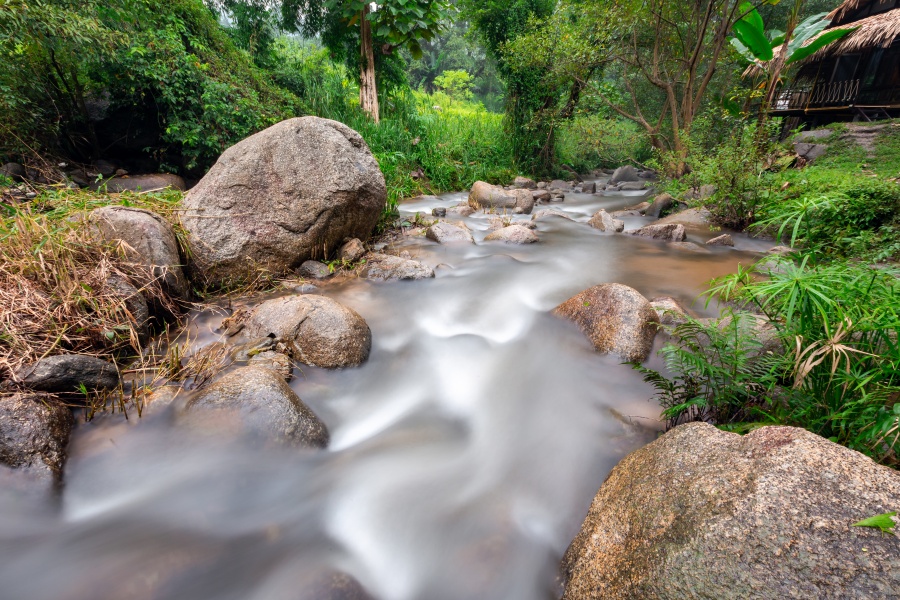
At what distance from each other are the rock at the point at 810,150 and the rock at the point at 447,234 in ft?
31.1

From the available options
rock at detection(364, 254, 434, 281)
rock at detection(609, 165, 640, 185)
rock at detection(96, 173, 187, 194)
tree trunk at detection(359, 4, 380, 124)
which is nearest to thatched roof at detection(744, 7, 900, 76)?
rock at detection(609, 165, 640, 185)

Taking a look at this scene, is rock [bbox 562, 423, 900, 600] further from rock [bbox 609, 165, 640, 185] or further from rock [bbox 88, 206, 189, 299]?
rock [bbox 609, 165, 640, 185]

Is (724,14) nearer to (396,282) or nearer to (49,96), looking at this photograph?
(396,282)

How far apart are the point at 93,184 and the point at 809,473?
9480mm

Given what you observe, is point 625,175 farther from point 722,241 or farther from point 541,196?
point 722,241

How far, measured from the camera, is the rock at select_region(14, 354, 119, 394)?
7.94 feet

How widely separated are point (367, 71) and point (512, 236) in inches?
251

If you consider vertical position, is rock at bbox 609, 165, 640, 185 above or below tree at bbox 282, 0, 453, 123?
below

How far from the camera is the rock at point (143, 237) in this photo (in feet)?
11.2

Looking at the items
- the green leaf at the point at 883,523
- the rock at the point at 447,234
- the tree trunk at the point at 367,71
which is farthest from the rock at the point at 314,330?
the tree trunk at the point at 367,71

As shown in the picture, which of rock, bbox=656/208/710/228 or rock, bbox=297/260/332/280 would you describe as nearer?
rock, bbox=297/260/332/280

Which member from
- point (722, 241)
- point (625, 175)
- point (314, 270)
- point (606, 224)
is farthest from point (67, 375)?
point (625, 175)

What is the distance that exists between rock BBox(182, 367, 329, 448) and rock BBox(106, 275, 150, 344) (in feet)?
3.10

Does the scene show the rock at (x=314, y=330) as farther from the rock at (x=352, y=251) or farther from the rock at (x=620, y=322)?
the rock at (x=620, y=322)
